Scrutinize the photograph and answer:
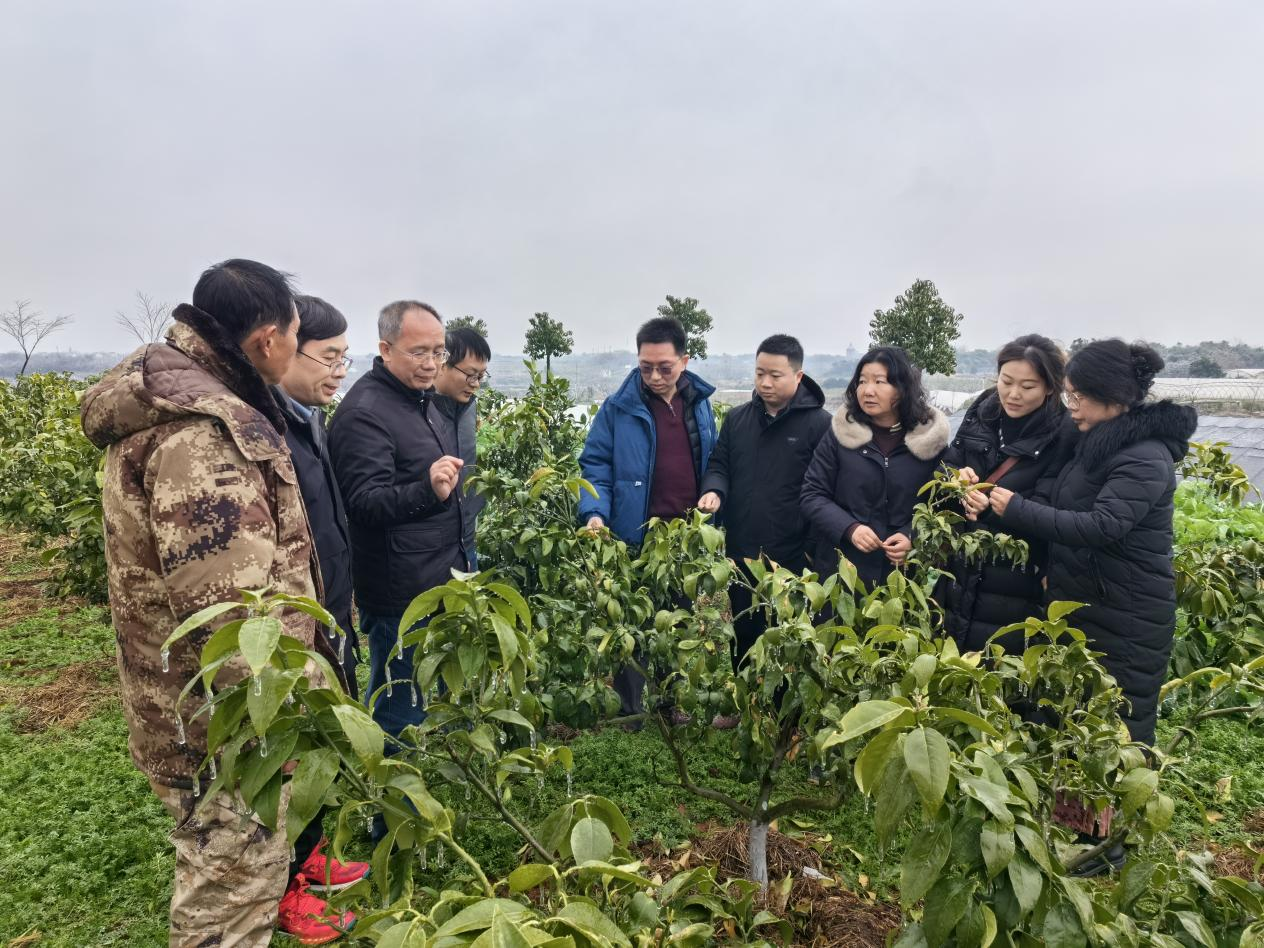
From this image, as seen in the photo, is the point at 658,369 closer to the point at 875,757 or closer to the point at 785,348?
the point at 785,348

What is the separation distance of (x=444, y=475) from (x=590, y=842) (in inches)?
71.9

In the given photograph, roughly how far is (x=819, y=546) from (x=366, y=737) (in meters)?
2.92

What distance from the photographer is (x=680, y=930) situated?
1.07 metres

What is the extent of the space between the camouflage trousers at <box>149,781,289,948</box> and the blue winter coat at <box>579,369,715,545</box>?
2.03 m

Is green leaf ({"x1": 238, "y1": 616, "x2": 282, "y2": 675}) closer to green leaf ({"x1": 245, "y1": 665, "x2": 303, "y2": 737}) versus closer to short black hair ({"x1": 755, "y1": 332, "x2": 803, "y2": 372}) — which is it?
green leaf ({"x1": 245, "y1": 665, "x2": 303, "y2": 737})

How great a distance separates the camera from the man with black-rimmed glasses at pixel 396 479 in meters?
2.66

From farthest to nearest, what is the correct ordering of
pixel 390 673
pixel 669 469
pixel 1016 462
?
pixel 669 469 → pixel 1016 462 → pixel 390 673

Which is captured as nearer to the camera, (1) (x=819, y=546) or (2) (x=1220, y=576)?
(2) (x=1220, y=576)

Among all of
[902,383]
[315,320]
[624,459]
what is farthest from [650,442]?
[315,320]

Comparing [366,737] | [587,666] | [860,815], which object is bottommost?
[860,815]

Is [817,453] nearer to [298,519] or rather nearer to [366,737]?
[298,519]

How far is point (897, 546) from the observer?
3.08 m

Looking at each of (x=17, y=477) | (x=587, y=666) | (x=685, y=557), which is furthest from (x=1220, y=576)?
(x=17, y=477)

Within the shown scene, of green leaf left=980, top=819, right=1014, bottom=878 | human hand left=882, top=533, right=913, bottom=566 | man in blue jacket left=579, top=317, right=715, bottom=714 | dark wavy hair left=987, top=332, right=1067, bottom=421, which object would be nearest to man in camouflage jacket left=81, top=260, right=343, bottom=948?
green leaf left=980, top=819, right=1014, bottom=878
